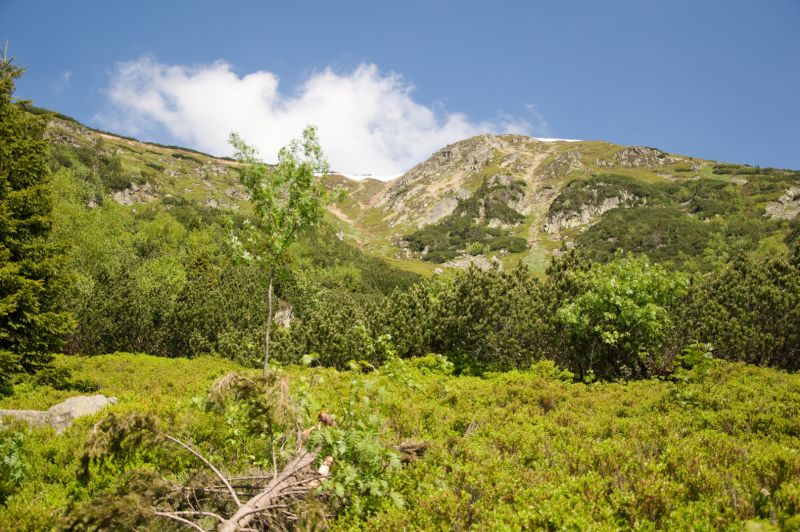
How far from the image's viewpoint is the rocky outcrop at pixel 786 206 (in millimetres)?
104562

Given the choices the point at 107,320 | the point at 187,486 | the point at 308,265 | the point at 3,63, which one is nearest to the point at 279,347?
the point at 107,320

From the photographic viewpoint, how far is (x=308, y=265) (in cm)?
8794

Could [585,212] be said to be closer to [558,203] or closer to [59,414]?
[558,203]

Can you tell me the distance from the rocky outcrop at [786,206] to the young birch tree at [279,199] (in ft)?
444

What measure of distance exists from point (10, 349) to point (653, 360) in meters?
26.1

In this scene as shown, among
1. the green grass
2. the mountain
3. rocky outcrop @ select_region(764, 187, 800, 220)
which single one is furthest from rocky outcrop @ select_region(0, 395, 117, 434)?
rocky outcrop @ select_region(764, 187, 800, 220)

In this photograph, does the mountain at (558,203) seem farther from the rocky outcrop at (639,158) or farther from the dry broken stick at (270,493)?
the dry broken stick at (270,493)

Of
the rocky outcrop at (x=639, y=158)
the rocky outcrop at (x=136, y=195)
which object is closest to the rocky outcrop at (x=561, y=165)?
the rocky outcrop at (x=639, y=158)

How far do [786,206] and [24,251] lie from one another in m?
149

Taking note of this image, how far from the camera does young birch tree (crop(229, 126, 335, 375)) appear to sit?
8.55 metres

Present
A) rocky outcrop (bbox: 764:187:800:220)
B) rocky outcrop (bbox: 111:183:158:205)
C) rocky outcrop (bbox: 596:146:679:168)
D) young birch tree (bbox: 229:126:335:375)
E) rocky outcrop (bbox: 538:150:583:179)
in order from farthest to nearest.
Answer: rocky outcrop (bbox: 538:150:583:179) < rocky outcrop (bbox: 596:146:679:168) < rocky outcrop (bbox: 111:183:158:205) < rocky outcrop (bbox: 764:187:800:220) < young birch tree (bbox: 229:126:335:375)

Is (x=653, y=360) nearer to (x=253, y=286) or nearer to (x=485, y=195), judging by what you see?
(x=253, y=286)

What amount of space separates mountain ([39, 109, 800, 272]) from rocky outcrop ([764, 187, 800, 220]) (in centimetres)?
21

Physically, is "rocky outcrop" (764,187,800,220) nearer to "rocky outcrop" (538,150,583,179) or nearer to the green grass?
"rocky outcrop" (538,150,583,179)
